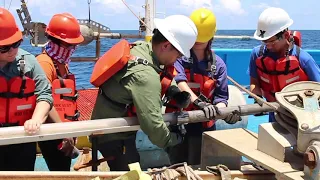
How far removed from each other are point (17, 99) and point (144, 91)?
891mm

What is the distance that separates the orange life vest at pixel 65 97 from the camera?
340 cm

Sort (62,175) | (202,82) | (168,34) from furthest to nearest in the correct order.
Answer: (202,82), (168,34), (62,175)

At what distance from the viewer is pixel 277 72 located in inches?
148

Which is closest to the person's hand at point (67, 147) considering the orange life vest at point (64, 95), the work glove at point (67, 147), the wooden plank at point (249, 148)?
the work glove at point (67, 147)

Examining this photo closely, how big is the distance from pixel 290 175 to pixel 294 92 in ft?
1.67

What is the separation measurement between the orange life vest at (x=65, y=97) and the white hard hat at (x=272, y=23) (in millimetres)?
1649

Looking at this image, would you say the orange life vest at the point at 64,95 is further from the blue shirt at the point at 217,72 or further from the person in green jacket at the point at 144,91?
the blue shirt at the point at 217,72

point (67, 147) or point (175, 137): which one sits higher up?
point (175, 137)

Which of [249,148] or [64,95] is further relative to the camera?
[64,95]

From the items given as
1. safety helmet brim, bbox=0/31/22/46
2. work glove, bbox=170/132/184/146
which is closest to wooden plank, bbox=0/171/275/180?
work glove, bbox=170/132/184/146

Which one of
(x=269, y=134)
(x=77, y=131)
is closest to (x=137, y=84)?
(x=77, y=131)

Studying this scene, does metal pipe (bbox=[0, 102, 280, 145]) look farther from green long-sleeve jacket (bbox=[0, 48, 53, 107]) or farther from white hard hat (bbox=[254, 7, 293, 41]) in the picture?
white hard hat (bbox=[254, 7, 293, 41])

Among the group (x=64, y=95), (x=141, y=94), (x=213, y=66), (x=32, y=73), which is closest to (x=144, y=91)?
(x=141, y=94)

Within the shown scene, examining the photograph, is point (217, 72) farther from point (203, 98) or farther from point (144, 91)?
point (144, 91)
